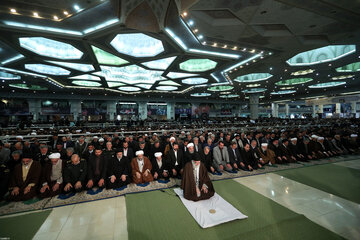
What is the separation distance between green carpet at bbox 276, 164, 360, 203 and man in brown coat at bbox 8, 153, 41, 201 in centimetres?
777

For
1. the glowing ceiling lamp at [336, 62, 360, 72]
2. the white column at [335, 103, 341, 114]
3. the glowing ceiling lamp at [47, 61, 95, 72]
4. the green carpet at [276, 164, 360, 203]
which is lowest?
→ the green carpet at [276, 164, 360, 203]

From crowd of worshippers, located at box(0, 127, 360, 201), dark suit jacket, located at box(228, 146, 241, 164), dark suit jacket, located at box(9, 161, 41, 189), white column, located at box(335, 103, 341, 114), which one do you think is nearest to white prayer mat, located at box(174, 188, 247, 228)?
crowd of worshippers, located at box(0, 127, 360, 201)

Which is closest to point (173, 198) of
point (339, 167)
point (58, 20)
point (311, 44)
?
point (339, 167)

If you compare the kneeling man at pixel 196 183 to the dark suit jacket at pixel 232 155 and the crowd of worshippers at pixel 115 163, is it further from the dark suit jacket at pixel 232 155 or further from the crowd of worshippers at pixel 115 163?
the dark suit jacket at pixel 232 155

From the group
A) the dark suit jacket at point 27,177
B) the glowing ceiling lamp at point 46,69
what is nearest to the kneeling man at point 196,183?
the dark suit jacket at point 27,177

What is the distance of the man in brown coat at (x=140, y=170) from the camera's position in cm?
444

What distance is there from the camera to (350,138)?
7.98 metres

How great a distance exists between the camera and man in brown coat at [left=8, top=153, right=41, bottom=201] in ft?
11.4

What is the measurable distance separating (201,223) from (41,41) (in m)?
12.6

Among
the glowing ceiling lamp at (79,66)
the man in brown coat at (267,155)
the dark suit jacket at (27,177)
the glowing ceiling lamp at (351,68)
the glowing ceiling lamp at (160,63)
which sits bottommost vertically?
the man in brown coat at (267,155)

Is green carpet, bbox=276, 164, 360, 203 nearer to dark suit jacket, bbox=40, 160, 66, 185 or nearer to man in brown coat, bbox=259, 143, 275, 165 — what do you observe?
man in brown coat, bbox=259, 143, 275, 165

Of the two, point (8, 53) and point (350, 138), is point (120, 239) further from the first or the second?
point (8, 53)

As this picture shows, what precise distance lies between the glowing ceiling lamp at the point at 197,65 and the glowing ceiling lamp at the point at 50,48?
26.7ft

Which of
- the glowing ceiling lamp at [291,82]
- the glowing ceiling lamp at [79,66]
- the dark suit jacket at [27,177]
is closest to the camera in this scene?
the dark suit jacket at [27,177]
